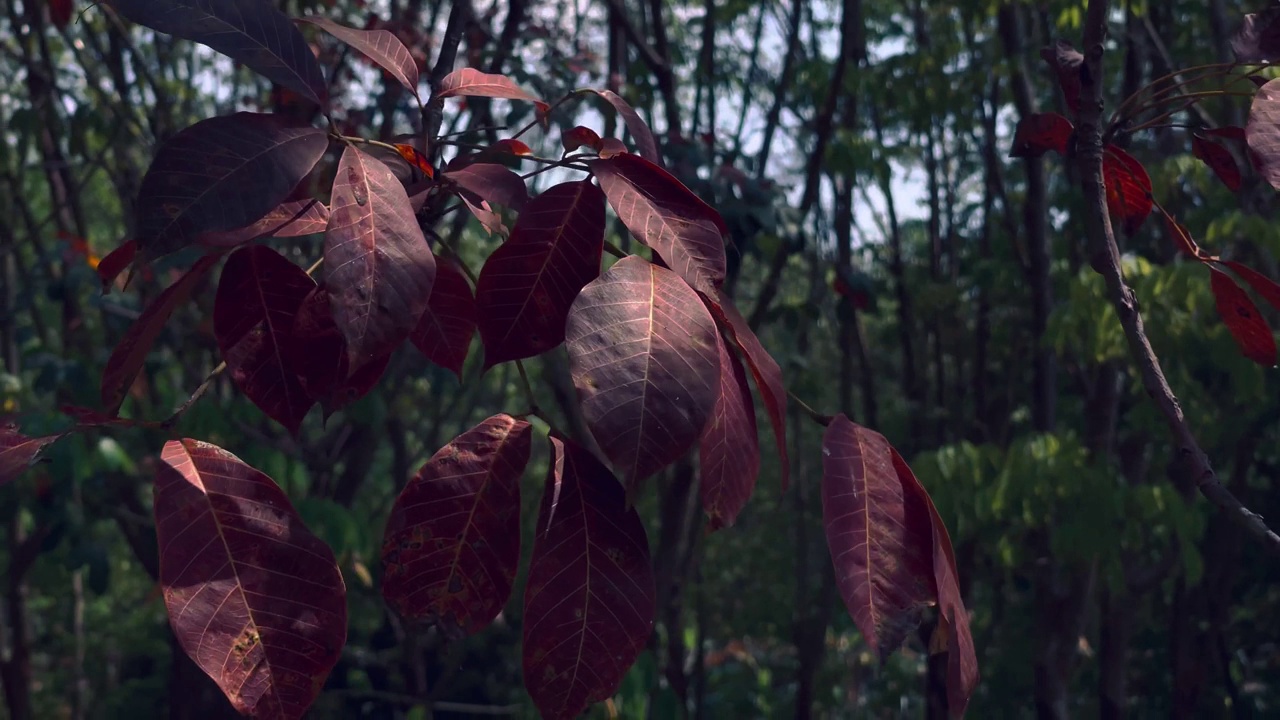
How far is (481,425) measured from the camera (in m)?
0.69

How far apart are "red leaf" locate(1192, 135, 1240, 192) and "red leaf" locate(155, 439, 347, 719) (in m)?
0.84

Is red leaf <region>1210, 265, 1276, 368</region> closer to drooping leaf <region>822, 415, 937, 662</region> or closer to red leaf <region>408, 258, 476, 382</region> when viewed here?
drooping leaf <region>822, 415, 937, 662</region>

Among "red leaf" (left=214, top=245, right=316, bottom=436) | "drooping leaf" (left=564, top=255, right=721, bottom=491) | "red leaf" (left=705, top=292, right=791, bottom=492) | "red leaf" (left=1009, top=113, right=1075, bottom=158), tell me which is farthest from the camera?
"red leaf" (left=1009, top=113, right=1075, bottom=158)

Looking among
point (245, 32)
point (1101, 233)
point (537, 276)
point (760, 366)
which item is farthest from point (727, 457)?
point (1101, 233)

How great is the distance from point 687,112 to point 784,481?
16.5ft

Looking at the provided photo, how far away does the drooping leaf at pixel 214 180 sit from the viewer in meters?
0.61

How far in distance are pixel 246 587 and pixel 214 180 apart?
23 cm

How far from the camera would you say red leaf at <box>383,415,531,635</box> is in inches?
26.5

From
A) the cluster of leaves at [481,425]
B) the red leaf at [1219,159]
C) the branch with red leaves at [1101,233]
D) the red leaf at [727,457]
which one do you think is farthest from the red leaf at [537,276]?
the red leaf at [1219,159]

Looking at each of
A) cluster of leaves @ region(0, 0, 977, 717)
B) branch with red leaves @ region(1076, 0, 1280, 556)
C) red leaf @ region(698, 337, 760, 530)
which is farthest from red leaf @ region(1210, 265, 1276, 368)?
red leaf @ region(698, 337, 760, 530)

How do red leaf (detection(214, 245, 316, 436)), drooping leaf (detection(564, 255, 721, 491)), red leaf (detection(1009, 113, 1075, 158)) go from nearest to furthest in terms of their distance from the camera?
drooping leaf (detection(564, 255, 721, 491)), red leaf (detection(214, 245, 316, 436)), red leaf (detection(1009, 113, 1075, 158))

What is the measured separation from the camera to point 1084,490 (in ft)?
9.87

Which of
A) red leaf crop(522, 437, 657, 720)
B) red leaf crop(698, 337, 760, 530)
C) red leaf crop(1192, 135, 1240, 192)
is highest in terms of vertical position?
red leaf crop(1192, 135, 1240, 192)

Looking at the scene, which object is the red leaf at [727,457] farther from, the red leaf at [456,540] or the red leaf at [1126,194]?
the red leaf at [1126,194]
